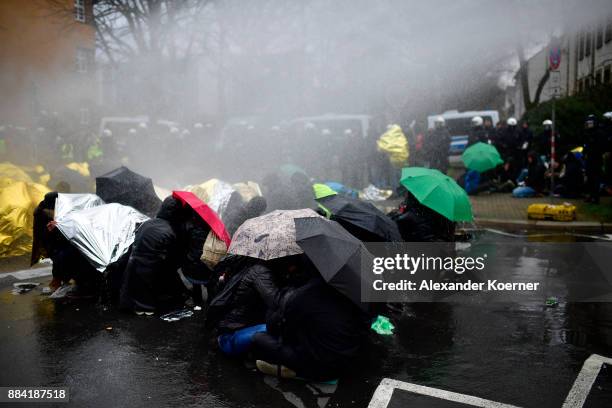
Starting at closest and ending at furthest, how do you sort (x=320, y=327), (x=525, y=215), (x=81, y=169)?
(x=320, y=327) → (x=525, y=215) → (x=81, y=169)

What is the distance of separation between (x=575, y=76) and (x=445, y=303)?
2160 centimetres

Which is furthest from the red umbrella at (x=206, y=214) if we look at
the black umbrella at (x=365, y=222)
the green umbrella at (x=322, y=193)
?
the green umbrella at (x=322, y=193)

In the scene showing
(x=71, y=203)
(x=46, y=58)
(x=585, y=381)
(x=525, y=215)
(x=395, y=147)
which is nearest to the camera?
(x=585, y=381)

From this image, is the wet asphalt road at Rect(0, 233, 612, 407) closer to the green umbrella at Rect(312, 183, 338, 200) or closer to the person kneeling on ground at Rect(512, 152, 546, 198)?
the green umbrella at Rect(312, 183, 338, 200)

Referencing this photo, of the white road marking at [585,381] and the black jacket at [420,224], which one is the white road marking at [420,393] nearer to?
the white road marking at [585,381]

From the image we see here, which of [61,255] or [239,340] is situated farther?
[61,255]

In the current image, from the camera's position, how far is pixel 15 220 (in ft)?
24.0

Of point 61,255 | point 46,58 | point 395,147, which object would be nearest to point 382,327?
point 61,255

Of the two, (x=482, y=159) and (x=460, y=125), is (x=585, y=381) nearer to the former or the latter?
(x=482, y=159)

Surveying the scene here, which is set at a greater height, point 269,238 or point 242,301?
point 269,238

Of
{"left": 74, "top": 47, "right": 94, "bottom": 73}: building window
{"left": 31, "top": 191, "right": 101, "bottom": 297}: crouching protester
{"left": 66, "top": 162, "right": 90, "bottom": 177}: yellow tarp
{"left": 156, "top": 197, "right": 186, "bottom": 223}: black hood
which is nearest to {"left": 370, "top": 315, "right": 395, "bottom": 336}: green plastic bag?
{"left": 156, "top": 197, "right": 186, "bottom": 223}: black hood

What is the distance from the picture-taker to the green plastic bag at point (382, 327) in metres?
4.70

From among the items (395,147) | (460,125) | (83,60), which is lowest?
(395,147)

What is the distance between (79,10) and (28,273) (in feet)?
51.7
